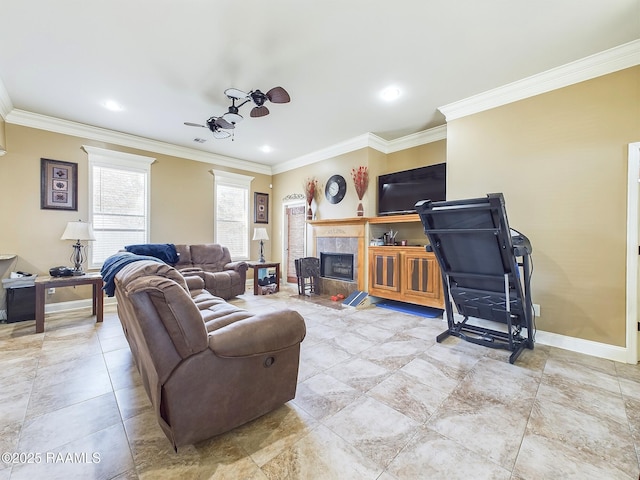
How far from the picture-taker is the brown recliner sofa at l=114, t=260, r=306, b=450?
1283mm

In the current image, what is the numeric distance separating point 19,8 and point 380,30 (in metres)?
2.94

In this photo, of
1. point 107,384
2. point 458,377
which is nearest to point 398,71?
point 458,377

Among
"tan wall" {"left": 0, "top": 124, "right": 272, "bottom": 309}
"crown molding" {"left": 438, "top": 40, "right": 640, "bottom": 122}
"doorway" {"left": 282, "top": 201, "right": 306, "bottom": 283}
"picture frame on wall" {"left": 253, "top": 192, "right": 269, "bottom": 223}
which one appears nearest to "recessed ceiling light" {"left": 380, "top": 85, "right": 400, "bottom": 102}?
"crown molding" {"left": 438, "top": 40, "right": 640, "bottom": 122}

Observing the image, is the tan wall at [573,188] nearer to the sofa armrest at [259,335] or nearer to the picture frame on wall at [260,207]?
the sofa armrest at [259,335]

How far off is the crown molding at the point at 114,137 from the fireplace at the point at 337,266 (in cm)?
297

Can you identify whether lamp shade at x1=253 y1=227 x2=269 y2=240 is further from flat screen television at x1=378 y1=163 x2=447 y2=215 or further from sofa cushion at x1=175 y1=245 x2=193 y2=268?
flat screen television at x1=378 y1=163 x2=447 y2=215

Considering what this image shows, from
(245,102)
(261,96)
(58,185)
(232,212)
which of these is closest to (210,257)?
(232,212)

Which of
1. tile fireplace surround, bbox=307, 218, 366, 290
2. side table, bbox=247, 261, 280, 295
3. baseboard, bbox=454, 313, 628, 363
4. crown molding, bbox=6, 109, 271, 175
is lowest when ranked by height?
baseboard, bbox=454, 313, 628, 363

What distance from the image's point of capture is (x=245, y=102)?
10.4 feet

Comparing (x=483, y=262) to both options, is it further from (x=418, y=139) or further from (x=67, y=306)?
(x=67, y=306)

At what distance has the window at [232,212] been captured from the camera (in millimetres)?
6000

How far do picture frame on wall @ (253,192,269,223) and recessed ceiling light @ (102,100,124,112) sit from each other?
10.3 ft

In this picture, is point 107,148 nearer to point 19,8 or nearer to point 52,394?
point 19,8

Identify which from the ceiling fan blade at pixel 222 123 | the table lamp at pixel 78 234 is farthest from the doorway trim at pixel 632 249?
the table lamp at pixel 78 234
